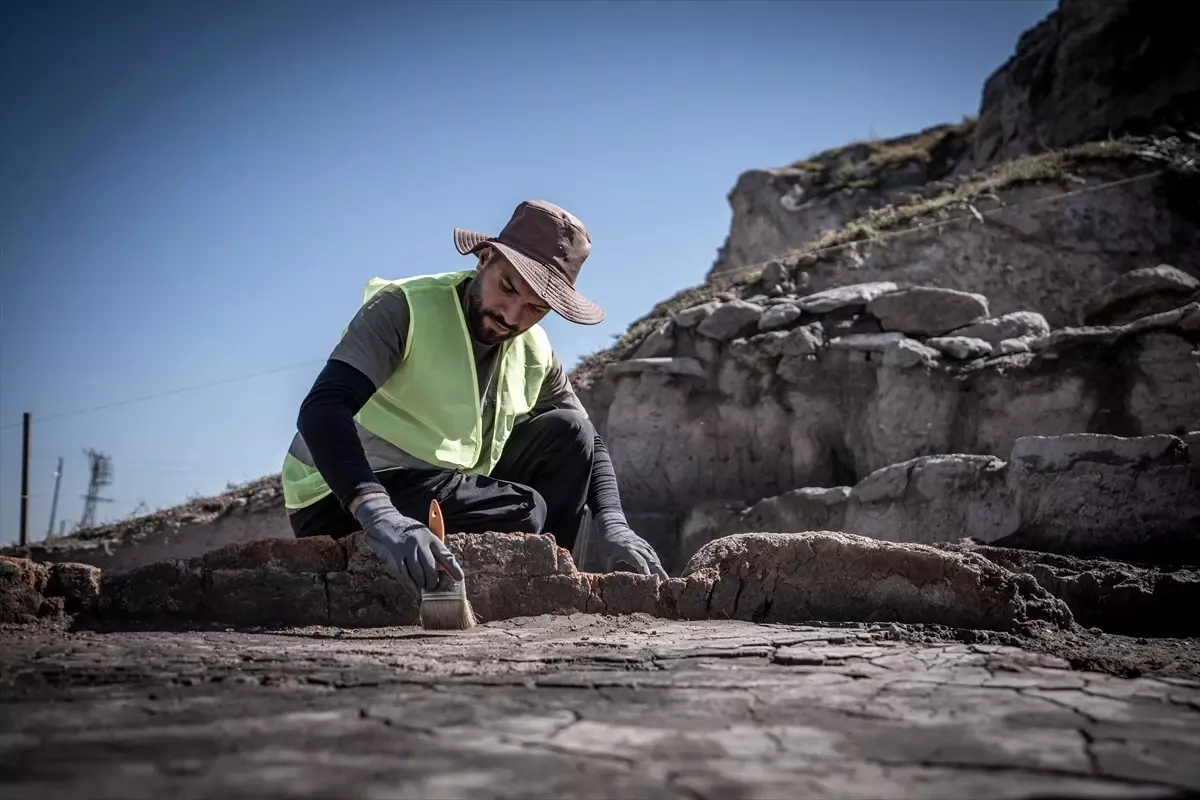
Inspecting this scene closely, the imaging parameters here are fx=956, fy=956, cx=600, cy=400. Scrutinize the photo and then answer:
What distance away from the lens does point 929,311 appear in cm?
700

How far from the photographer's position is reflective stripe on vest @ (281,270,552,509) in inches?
137

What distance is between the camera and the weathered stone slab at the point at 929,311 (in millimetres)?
6945

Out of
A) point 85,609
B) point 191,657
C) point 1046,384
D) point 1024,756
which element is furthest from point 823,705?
point 1046,384

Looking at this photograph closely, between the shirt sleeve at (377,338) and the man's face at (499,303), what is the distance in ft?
0.93

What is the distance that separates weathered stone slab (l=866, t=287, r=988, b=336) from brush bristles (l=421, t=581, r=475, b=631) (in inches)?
200

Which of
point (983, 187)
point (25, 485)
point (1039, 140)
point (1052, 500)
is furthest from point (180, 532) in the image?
point (1039, 140)

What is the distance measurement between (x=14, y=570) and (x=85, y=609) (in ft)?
0.77

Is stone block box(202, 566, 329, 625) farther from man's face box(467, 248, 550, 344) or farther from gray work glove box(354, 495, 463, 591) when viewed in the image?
man's face box(467, 248, 550, 344)

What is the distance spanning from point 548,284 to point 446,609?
3.96 feet

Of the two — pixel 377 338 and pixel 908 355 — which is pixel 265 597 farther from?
pixel 908 355

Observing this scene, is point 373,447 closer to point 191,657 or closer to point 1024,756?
point 191,657

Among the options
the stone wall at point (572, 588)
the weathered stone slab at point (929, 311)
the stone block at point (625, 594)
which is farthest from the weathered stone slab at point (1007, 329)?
the stone block at point (625, 594)

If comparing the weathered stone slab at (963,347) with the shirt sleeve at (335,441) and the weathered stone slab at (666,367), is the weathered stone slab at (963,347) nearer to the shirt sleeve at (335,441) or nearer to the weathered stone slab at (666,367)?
the weathered stone slab at (666,367)

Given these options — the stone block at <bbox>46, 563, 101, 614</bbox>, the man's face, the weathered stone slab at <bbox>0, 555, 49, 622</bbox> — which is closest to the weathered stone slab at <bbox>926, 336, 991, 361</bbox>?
the man's face
